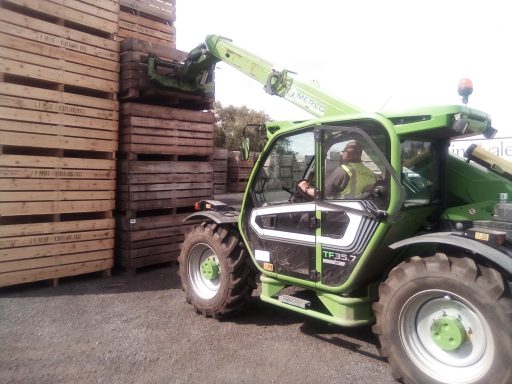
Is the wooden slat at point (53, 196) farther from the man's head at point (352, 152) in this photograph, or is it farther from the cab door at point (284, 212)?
the man's head at point (352, 152)

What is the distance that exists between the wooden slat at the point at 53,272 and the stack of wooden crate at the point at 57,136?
0.5 inches

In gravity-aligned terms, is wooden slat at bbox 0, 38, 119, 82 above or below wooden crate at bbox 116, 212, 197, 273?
above


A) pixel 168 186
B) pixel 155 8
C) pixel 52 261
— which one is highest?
pixel 155 8

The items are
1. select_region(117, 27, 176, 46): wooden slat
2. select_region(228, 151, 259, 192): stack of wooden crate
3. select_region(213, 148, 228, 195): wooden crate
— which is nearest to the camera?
select_region(117, 27, 176, 46): wooden slat

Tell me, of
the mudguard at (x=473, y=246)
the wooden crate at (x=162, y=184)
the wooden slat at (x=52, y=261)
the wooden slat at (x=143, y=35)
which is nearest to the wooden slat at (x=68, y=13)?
the wooden slat at (x=143, y=35)

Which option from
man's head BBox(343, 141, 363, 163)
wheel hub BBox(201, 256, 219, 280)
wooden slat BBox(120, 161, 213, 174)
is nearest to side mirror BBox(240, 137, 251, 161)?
man's head BBox(343, 141, 363, 163)

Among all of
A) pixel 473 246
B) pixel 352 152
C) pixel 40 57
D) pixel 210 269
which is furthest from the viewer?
pixel 40 57

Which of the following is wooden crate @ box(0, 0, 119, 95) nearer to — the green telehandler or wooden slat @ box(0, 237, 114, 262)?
wooden slat @ box(0, 237, 114, 262)

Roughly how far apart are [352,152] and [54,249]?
163 inches

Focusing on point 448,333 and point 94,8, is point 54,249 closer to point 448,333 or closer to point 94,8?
point 94,8

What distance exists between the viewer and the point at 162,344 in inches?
157

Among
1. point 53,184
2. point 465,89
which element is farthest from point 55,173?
point 465,89

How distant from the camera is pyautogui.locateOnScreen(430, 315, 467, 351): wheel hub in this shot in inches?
118

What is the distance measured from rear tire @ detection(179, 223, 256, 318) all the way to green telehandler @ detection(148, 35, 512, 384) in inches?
0.6
